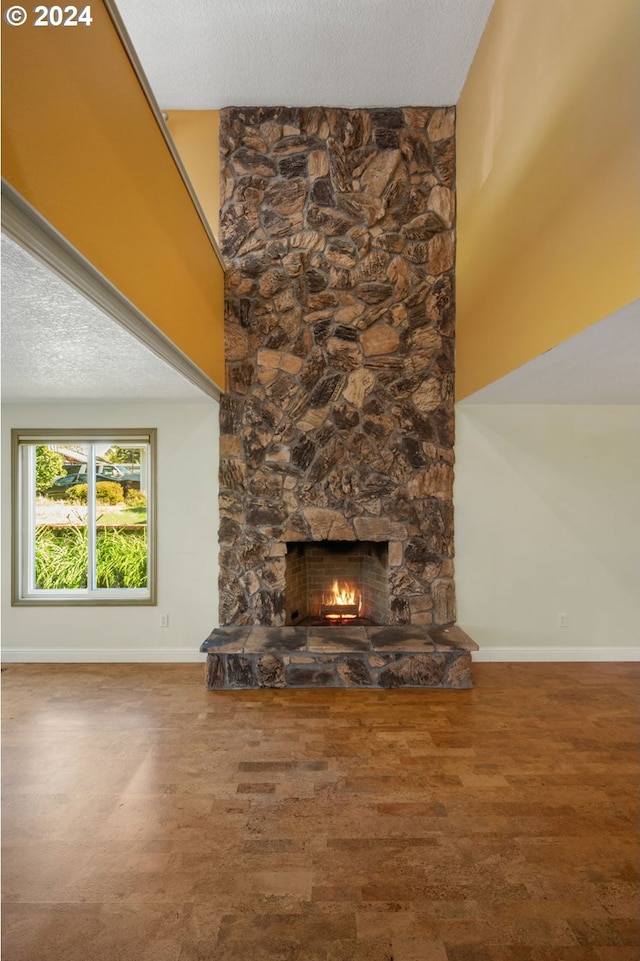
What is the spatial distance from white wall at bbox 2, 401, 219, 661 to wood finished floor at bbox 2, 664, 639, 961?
683mm

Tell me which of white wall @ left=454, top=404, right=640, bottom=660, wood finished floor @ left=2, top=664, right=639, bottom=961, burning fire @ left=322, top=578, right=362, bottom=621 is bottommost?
wood finished floor @ left=2, top=664, right=639, bottom=961

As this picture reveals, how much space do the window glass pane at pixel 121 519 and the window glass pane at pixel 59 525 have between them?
16 centimetres

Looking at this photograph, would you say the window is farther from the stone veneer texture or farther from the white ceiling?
the stone veneer texture

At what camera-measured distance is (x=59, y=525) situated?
14.6 feet

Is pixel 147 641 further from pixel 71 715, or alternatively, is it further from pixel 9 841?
pixel 9 841

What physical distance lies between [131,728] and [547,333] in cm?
325

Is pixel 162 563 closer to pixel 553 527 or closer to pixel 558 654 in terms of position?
pixel 553 527

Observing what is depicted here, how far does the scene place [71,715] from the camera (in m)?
3.36

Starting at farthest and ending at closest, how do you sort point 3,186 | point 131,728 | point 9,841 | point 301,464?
1. point 301,464
2. point 131,728
3. point 9,841
4. point 3,186

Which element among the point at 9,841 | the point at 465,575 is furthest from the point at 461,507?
the point at 9,841

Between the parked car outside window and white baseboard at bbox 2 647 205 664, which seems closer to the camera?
white baseboard at bbox 2 647 205 664

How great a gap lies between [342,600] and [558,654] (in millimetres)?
1888

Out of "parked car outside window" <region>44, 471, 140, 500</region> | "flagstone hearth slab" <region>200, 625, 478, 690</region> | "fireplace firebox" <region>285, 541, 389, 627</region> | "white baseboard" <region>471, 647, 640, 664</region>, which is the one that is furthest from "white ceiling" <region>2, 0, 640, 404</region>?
"white baseboard" <region>471, 647, 640, 664</region>

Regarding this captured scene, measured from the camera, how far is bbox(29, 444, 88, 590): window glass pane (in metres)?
4.45
